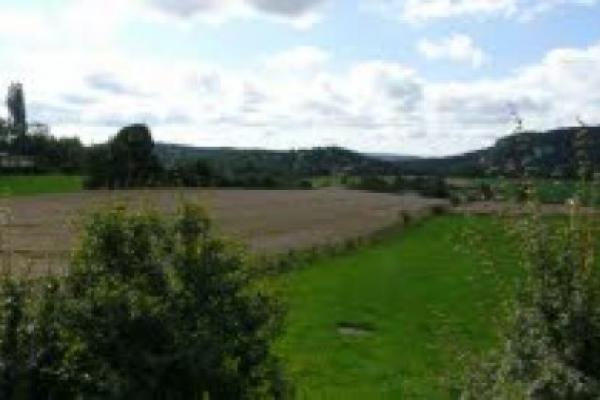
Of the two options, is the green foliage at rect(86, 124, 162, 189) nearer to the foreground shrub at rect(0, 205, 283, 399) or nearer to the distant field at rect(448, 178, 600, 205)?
the foreground shrub at rect(0, 205, 283, 399)

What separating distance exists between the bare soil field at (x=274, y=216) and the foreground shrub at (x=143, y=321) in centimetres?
2603

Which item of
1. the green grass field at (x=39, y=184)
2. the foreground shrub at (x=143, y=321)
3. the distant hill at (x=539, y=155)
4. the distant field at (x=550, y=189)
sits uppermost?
the distant hill at (x=539, y=155)

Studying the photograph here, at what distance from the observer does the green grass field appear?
119 metres

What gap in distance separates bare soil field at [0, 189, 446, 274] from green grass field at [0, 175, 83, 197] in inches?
467

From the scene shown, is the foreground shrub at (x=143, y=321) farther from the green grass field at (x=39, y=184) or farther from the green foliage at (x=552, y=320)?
the green grass field at (x=39, y=184)

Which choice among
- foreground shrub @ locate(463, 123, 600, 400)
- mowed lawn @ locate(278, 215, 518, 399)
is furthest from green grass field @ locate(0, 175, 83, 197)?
foreground shrub @ locate(463, 123, 600, 400)

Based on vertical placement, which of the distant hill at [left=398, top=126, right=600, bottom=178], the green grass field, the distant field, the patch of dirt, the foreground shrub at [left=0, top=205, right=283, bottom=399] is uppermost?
the distant hill at [left=398, top=126, right=600, bottom=178]

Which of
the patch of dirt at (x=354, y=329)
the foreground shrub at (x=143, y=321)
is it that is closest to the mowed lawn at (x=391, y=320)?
the patch of dirt at (x=354, y=329)

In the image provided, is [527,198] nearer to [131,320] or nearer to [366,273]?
[131,320]

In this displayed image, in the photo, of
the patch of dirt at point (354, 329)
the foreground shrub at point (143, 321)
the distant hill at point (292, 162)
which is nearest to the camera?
the foreground shrub at point (143, 321)

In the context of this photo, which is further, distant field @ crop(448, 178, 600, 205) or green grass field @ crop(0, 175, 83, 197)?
green grass field @ crop(0, 175, 83, 197)

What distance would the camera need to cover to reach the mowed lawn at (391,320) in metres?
15.3

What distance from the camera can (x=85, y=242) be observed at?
1192 cm

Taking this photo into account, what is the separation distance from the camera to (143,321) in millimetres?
11188
